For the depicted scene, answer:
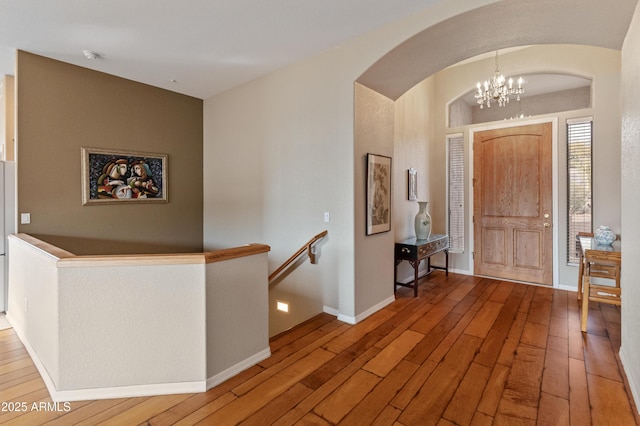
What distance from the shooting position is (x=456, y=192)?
18.0 feet

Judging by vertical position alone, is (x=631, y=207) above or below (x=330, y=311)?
above

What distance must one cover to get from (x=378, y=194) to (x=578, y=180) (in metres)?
2.94

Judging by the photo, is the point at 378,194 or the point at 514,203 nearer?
the point at 378,194

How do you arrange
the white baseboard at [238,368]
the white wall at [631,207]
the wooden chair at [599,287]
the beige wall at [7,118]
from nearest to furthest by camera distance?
the white wall at [631,207] < the white baseboard at [238,368] < the wooden chair at [599,287] < the beige wall at [7,118]

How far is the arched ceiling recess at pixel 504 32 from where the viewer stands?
7.77 ft

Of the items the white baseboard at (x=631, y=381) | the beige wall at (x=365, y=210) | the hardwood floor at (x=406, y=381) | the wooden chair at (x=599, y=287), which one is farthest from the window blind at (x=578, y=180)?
the beige wall at (x=365, y=210)

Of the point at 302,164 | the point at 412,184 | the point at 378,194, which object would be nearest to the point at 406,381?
the point at 378,194

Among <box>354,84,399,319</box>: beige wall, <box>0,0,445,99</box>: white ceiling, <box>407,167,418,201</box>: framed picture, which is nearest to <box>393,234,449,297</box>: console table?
<box>354,84,399,319</box>: beige wall

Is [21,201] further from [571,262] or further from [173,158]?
[571,262]

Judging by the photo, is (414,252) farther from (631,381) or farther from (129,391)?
(129,391)

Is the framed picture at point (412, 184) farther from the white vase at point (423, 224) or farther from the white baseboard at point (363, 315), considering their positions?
the white baseboard at point (363, 315)

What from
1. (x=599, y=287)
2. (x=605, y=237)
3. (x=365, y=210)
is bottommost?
(x=599, y=287)

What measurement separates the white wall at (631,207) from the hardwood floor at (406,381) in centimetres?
23

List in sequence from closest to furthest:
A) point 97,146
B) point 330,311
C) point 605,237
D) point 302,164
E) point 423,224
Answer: point 605,237
point 330,311
point 302,164
point 97,146
point 423,224
